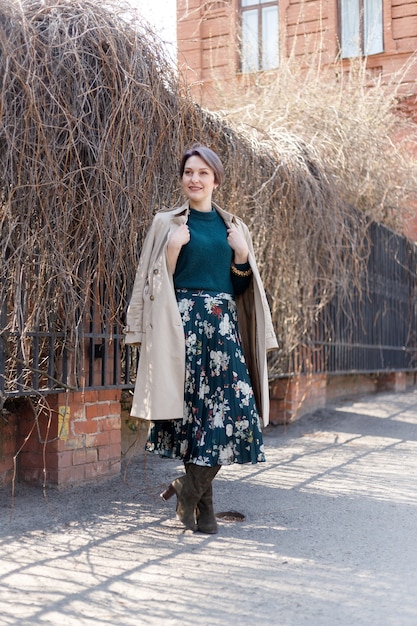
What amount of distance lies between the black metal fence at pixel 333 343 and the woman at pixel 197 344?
2.23 ft

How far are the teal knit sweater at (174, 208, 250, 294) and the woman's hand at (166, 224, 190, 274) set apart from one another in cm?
6

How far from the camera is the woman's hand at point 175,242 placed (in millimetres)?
3297

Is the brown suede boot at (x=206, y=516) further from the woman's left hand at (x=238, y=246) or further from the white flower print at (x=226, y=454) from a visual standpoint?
the woman's left hand at (x=238, y=246)

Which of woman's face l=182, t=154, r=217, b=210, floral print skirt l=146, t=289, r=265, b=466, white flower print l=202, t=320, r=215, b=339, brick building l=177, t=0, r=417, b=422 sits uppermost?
brick building l=177, t=0, r=417, b=422

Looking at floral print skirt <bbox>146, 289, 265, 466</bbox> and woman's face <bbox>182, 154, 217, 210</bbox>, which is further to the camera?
woman's face <bbox>182, 154, 217, 210</bbox>

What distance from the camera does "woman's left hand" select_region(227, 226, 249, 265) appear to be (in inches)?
136

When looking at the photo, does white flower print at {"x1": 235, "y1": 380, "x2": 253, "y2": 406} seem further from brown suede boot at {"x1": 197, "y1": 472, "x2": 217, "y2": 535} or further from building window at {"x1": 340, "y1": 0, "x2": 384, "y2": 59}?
building window at {"x1": 340, "y1": 0, "x2": 384, "y2": 59}

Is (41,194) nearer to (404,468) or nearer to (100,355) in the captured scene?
(100,355)

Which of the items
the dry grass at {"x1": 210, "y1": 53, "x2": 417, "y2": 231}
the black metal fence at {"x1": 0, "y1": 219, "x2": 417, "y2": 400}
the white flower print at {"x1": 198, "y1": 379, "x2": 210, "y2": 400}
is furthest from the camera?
the dry grass at {"x1": 210, "y1": 53, "x2": 417, "y2": 231}

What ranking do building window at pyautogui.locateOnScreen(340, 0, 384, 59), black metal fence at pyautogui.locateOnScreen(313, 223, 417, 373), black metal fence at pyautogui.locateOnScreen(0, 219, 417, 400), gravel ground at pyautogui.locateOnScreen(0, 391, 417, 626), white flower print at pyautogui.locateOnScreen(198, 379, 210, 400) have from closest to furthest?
gravel ground at pyautogui.locateOnScreen(0, 391, 417, 626), white flower print at pyautogui.locateOnScreen(198, 379, 210, 400), black metal fence at pyautogui.locateOnScreen(0, 219, 417, 400), black metal fence at pyautogui.locateOnScreen(313, 223, 417, 373), building window at pyautogui.locateOnScreen(340, 0, 384, 59)

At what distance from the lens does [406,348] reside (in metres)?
11.0

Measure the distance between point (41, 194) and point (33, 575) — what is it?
184 centimetres

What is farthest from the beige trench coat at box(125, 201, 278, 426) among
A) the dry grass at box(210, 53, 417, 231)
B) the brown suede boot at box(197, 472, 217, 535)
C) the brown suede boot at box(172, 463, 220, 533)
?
the dry grass at box(210, 53, 417, 231)

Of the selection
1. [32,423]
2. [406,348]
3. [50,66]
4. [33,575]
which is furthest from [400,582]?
[406,348]
